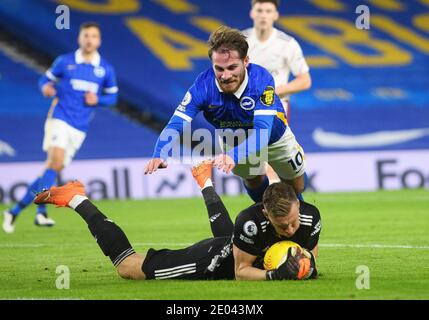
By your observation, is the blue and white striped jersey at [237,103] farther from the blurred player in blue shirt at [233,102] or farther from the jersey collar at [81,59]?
the jersey collar at [81,59]

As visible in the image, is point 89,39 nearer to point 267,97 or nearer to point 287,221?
point 267,97

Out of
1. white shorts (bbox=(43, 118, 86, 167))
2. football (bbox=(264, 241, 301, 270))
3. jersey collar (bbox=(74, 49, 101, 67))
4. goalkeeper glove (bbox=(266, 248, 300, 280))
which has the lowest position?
goalkeeper glove (bbox=(266, 248, 300, 280))

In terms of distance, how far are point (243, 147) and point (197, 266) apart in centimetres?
100

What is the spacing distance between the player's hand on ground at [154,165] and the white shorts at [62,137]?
6776mm

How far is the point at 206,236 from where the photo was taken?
11.5 m

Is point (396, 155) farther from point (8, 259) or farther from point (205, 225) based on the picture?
point (8, 259)

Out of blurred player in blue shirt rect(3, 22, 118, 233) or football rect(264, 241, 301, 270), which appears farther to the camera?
blurred player in blue shirt rect(3, 22, 118, 233)

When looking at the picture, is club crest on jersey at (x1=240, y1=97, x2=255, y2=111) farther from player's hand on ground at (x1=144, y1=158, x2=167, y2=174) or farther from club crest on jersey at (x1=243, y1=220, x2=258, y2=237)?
club crest on jersey at (x1=243, y1=220, x2=258, y2=237)

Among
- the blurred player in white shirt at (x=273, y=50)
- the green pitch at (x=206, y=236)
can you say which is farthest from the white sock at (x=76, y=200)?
the blurred player in white shirt at (x=273, y=50)

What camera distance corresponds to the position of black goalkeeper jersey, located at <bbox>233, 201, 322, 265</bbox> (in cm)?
725

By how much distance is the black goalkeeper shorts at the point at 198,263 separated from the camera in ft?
25.0

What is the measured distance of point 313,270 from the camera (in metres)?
7.44

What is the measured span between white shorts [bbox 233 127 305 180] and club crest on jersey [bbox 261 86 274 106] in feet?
2.80

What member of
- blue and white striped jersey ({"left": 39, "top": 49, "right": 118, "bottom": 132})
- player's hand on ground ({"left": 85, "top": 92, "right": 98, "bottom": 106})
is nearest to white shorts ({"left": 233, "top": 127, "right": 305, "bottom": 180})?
player's hand on ground ({"left": 85, "top": 92, "right": 98, "bottom": 106})
